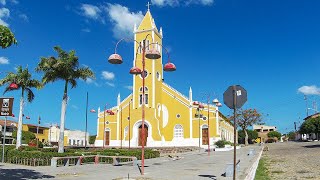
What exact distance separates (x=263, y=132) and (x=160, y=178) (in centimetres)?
14792

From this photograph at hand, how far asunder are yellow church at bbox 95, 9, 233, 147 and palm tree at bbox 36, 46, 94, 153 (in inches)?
917

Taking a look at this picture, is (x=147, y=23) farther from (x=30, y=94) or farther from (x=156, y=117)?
(x=30, y=94)

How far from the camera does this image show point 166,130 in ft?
184

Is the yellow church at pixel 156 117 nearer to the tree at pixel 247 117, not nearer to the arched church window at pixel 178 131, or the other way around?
the arched church window at pixel 178 131

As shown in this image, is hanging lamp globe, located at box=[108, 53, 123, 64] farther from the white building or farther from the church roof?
the white building

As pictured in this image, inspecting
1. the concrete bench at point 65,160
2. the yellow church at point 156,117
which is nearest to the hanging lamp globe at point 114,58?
the concrete bench at point 65,160

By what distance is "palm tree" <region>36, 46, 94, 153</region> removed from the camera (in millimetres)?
28391

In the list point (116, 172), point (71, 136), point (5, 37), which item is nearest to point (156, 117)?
point (116, 172)

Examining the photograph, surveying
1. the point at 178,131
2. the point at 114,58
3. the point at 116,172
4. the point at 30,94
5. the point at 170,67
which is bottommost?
the point at 116,172

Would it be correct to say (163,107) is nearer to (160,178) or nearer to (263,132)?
(160,178)

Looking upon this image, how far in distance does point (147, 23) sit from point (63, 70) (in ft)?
104

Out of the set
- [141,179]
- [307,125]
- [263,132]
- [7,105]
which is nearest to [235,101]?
[141,179]

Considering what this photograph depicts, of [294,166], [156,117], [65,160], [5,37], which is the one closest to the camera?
[5,37]

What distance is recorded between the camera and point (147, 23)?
58219mm
